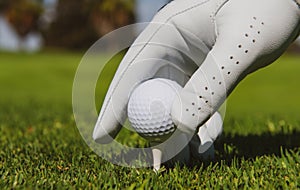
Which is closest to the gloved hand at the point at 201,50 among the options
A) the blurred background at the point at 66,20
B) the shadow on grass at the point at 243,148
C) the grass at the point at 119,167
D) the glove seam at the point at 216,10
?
the glove seam at the point at 216,10

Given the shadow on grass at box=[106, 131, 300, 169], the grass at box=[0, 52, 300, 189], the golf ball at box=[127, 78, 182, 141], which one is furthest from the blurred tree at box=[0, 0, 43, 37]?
the golf ball at box=[127, 78, 182, 141]

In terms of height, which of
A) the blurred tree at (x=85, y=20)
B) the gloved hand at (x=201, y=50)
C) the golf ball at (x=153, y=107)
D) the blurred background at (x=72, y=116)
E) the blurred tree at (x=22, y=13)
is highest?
the gloved hand at (x=201, y=50)

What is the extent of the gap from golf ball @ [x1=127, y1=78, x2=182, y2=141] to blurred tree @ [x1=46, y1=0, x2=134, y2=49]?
32.9 metres

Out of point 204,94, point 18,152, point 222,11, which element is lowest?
point 18,152

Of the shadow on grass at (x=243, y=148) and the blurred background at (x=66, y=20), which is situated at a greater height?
the shadow on grass at (x=243, y=148)

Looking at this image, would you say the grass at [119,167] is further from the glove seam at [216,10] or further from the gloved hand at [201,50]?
the glove seam at [216,10]

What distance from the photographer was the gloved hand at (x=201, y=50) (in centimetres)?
218

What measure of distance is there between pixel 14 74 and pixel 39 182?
15674 mm

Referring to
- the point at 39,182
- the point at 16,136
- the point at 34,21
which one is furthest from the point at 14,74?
the point at 34,21

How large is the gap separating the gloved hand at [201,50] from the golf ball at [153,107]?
0.07 meters

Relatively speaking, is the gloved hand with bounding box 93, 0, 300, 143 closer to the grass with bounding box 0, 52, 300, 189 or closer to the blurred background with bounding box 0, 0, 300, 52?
the grass with bounding box 0, 52, 300, 189

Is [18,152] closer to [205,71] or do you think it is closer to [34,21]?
[205,71]

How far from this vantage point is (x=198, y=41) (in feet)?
7.96

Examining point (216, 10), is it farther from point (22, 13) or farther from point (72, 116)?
Result: point (22, 13)
